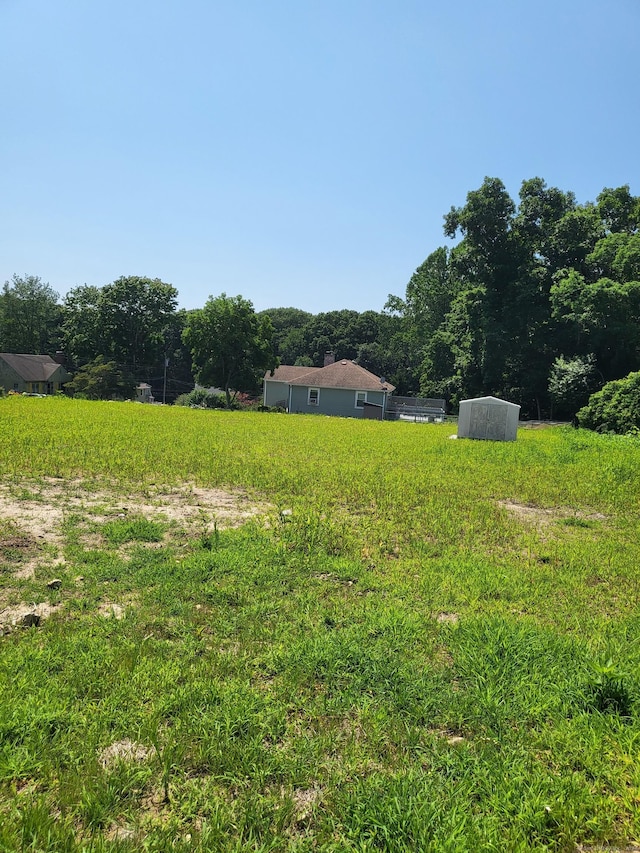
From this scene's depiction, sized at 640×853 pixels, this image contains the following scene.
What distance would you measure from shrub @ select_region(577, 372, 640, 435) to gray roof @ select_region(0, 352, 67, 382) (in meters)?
53.3

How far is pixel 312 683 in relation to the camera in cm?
302

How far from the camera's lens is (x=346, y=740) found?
2.55 metres

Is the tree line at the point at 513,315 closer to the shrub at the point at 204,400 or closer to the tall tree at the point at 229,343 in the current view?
the tall tree at the point at 229,343

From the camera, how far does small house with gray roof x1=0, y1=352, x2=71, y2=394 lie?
5272 cm

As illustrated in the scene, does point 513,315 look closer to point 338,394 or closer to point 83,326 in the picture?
point 338,394

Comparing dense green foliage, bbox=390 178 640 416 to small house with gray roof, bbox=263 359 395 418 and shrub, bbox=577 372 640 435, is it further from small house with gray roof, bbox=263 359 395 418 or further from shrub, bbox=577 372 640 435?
small house with gray roof, bbox=263 359 395 418

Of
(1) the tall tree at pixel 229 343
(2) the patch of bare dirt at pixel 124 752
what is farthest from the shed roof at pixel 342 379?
(2) the patch of bare dirt at pixel 124 752

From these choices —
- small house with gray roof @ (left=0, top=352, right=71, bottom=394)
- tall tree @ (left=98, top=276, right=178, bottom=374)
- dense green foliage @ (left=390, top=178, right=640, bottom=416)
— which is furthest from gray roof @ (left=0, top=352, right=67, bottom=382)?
dense green foliage @ (left=390, top=178, right=640, bottom=416)

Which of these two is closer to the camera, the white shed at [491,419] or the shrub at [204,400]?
the white shed at [491,419]

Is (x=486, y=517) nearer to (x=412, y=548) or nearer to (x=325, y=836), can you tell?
(x=412, y=548)

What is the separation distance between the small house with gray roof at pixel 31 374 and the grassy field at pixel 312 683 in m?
53.7

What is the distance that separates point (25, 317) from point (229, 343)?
134 feet

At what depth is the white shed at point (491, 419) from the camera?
70.7ft

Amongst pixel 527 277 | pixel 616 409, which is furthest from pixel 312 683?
pixel 527 277
